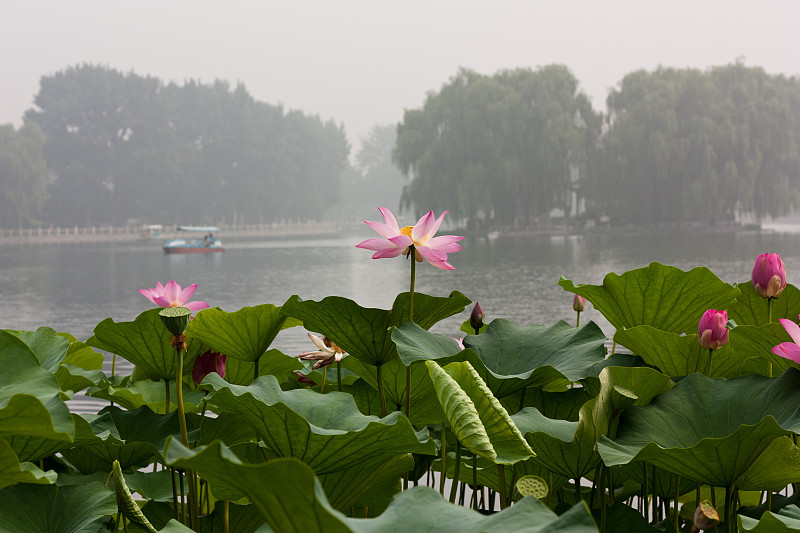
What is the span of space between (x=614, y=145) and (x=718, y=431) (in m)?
26.7

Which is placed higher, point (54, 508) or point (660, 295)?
point (660, 295)

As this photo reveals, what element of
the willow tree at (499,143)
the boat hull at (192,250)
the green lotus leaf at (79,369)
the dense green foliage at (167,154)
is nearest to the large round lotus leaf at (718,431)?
the green lotus leaf at (79,369)

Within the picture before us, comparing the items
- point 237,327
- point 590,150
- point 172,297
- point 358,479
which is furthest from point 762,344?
point 590,150

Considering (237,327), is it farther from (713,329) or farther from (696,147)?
(696,147)

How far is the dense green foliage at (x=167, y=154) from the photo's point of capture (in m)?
44.8

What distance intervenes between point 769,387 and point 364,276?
18.1m

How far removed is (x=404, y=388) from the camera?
117 cm

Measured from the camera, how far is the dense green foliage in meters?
44.8

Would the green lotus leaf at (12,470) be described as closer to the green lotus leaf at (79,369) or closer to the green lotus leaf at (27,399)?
the green lotus leaf at (27,399)

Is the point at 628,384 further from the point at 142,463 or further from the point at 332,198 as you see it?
the point at 332,198

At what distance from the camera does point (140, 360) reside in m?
1.21

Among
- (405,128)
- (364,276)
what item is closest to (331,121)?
(405,128)

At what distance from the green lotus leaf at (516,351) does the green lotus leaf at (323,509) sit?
31 cm

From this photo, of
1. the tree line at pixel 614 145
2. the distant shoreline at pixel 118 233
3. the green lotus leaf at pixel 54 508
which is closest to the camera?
the green lotus leaf at pixel 54 508
